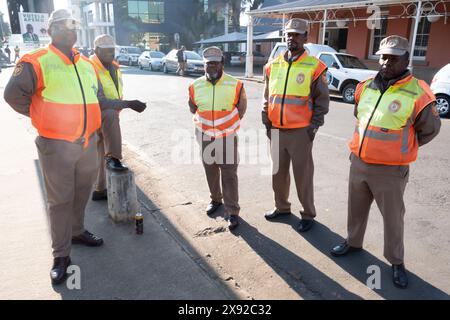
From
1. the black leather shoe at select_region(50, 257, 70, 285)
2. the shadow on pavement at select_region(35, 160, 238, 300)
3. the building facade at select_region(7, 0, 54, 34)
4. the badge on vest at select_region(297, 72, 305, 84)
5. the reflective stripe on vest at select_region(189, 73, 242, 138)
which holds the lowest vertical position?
the shadow on pavement at select_region(35, 160, 238, 300)

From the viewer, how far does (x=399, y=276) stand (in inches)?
125

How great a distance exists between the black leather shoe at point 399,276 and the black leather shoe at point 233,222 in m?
1.59

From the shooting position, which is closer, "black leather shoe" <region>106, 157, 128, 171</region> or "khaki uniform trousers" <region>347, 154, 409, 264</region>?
Result: "khaki uniform trousers" <region>347, 154, 409, 264</region>

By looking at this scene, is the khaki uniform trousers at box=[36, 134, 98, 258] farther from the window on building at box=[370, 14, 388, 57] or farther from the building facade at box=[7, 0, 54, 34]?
the window on building at box=[370, 14, 388, 57]

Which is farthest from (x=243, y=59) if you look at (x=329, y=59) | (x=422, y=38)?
(x=329, y=59)

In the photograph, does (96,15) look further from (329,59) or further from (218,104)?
(218,104)

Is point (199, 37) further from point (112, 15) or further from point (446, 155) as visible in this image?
point (446, 155)

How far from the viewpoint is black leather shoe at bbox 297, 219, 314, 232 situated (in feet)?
13.3

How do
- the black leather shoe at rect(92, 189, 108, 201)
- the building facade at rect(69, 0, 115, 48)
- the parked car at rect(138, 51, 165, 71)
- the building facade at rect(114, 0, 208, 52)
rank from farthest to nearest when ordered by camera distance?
the building facade at rect(69, 0, 115, 48)
the building facade at rect(114, 0, 208, 52)
the parked car at rect(138, 51, 165, 71)
the black leather shoe at rect(92, 189, 108, 201)

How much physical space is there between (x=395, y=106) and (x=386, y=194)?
2.32 ft

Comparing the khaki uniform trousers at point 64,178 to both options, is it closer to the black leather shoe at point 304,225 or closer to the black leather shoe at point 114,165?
the black leather shoe at point 114,165

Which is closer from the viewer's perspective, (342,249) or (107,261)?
(107,261)

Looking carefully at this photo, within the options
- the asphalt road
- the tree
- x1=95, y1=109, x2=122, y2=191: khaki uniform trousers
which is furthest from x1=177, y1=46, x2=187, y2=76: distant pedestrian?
the tree

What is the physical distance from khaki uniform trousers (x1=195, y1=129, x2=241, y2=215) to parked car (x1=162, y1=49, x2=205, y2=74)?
18621mm
